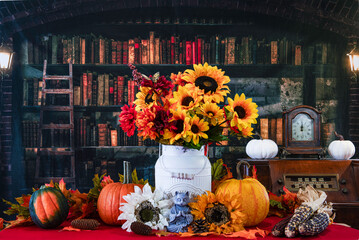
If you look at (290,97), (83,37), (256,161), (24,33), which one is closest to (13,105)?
(24,33)

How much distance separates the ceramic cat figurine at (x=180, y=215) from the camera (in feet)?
3.69

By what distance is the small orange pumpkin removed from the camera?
1.23 metres

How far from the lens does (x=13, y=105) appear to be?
3.89 meters

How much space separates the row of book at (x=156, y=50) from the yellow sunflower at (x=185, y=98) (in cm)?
274

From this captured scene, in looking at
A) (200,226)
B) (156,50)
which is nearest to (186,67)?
(156,50)

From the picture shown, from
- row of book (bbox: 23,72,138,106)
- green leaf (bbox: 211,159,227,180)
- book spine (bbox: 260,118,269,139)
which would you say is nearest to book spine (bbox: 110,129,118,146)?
row of book (bbox: 23,72,138,106)

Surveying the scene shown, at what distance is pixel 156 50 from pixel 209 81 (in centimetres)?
275

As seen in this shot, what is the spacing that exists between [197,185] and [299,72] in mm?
3175

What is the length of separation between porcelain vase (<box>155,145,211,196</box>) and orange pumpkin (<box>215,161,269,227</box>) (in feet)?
0.23

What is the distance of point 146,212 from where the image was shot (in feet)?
3.80

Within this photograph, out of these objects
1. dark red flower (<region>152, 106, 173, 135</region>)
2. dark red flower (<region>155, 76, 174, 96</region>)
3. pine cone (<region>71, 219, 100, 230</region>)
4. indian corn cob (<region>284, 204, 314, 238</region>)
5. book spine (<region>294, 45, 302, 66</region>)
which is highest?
book spine (<region>294, 45, 302, 66</region>)

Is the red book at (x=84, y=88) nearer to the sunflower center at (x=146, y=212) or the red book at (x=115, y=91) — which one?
the red book at (x=115, y=91)

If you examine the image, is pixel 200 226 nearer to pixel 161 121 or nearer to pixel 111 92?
pixel 161 121

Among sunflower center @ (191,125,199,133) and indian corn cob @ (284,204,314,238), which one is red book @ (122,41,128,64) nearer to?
sunflower center @ (191,125,199,133)
